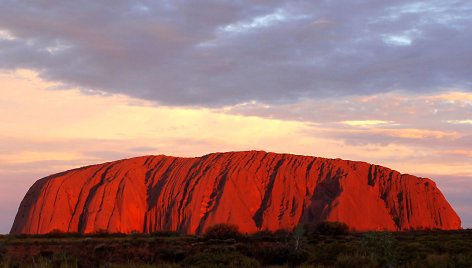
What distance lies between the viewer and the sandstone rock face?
79.4 metres

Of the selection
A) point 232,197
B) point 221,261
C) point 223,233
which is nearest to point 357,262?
point 221,261

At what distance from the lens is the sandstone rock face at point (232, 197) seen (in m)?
79.4

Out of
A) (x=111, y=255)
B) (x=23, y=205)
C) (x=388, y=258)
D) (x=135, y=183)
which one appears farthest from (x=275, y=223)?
(x=388, y=258)

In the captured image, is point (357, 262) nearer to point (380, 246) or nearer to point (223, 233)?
point (380, 246)

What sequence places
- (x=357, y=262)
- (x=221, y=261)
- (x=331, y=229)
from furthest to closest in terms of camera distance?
(x=331, y=229), (x=221, y=261), (x=357, y=262)

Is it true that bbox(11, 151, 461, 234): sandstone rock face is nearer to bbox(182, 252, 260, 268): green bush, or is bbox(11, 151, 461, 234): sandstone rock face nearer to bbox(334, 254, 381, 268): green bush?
bbox(182, 252, 260, 268): green bush

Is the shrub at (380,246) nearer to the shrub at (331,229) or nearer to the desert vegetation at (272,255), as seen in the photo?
the desert vegetation at (272,255)

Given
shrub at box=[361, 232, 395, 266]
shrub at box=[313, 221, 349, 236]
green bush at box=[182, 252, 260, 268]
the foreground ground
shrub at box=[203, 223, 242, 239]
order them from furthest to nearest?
shrub at box=[313, 221, 349, 236], shrub at box=[203, 223, 242, 239], green bush at box=[182, 252, 260, 268], the foreground ground, shrub at box=[361, 232, 395, 266]

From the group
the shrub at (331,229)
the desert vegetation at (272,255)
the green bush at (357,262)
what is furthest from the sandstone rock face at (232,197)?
the green bush at (357,262)

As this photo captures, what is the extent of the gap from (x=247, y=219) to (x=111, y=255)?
45.4 metres

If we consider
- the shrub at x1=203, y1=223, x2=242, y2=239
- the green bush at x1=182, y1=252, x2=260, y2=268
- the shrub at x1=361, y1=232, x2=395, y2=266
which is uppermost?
the shrub at x1=361, y1=232, x2=395, y2=266

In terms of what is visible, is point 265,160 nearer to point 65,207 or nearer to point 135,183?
point 135,183

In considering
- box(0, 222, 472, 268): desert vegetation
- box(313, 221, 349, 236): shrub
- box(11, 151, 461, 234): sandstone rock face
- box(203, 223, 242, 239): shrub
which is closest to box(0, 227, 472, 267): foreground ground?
box(0, 222, 472, 268): desert vegetation

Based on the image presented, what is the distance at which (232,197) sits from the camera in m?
80.1
